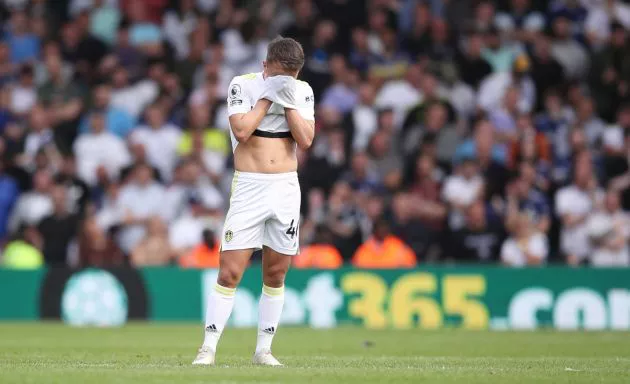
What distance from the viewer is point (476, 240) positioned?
2078 centimetres

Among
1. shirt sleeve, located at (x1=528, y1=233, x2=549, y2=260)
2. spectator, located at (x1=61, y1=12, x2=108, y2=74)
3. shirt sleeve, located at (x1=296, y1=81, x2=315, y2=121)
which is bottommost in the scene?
shirt sleeve, located at (x1=528, y1=233, x2=549, y2=260)

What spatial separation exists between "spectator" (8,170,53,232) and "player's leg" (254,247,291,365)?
38.8ft

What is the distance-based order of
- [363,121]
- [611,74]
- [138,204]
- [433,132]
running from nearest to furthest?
[138,204], [433,132], [363,121], [611,74]

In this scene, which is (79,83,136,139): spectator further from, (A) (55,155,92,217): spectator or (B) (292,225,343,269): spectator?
(B) (292,225,343,269): spectator

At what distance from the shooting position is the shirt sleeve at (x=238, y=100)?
10.2m

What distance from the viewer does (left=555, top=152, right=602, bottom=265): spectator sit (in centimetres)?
2086

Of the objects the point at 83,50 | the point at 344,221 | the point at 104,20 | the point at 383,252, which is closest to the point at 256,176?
the point at 383,252

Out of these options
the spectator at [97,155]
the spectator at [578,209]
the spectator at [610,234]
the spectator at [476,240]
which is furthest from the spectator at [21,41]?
the spectator at [610,234]

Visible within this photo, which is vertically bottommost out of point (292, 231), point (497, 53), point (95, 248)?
point (95, 248)

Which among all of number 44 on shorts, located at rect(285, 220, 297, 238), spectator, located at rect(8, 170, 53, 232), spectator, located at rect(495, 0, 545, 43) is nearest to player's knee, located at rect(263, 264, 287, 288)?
number 44 on shorts, located at rect(285, 220, 297, 238)

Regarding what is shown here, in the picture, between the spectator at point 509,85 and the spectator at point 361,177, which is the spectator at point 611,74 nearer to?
the spectator at point 509,85

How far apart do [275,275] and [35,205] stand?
40.0 feet

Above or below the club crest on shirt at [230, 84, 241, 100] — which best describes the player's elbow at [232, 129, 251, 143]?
below

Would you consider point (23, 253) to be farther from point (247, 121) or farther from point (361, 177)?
point (247, 121)
